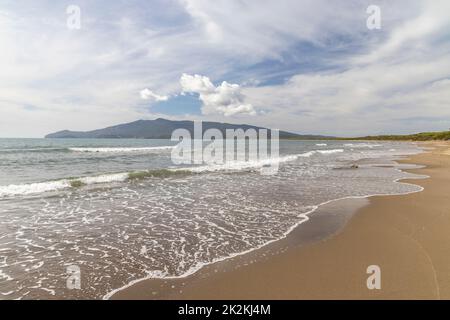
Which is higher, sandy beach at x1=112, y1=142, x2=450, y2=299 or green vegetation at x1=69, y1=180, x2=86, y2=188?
green vegetation at x1=69, y1=180, x2=86, y2=188

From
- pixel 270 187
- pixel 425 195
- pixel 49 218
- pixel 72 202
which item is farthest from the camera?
pixel 270 187

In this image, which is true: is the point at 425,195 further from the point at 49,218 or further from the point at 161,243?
the point at 49,218

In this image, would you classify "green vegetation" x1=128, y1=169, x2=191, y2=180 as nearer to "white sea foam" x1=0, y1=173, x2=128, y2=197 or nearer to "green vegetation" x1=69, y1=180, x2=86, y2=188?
"white sea foam" x1=0, y1=173, x2=128, y2=197

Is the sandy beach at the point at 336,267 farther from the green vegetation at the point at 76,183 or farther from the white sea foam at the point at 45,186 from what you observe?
the green vegetation at the point at 76,183

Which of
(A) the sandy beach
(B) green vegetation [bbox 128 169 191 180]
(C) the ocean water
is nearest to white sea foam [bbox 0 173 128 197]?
(C) the ocean water

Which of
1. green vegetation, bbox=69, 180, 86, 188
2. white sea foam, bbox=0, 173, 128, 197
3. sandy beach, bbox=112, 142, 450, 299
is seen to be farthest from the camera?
green vegetation, bbox=69, 180, 86, 188

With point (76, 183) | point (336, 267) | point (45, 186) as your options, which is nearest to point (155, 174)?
point (76, 183)

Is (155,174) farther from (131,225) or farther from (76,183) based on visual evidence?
(131,225)

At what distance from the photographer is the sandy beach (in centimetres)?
423

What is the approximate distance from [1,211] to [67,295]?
7106mm

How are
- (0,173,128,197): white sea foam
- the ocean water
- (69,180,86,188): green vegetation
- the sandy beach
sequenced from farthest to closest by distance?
(69,180,86,188): green vegetation
(0,173,128,197): white sea foam
the ocean water
the sandy beach
